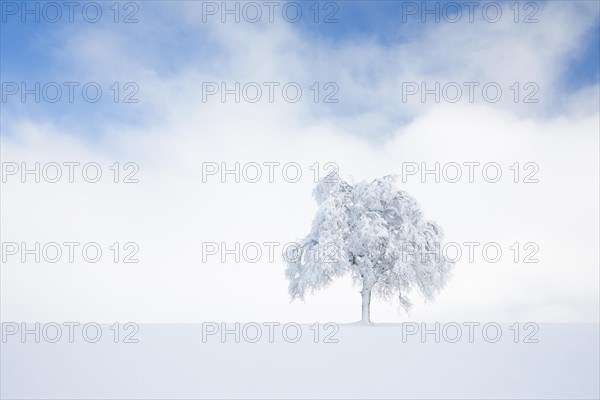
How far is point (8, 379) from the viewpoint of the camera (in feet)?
33.1

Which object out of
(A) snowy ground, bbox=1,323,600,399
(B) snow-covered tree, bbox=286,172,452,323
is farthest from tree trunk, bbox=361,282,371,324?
(A) snowy ground, bbox=1,323,600,399

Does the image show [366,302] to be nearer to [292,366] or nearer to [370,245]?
[370,245]

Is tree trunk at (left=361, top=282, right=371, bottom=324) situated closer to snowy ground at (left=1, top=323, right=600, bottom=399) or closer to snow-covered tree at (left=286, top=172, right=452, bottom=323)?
snow-covered tree at (left=286, top=172, right=452, bottom=323)

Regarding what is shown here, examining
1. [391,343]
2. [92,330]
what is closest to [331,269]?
[391,343]

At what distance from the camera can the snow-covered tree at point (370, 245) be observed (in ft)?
79.7

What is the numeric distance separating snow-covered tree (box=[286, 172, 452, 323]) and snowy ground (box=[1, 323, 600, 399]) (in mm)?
6584

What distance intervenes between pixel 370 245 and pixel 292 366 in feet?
44.7

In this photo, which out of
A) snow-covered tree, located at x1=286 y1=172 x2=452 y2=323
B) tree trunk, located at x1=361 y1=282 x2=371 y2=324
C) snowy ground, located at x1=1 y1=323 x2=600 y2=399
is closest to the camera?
snowy ground, located at x1=1 y1=323 x2=600 y2=399

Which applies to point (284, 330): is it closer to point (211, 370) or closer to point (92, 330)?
point (92, 330)

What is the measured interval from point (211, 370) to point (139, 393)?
237cm

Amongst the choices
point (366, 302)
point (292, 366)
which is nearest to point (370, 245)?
point (366, 302)

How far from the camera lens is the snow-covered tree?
24281 mm

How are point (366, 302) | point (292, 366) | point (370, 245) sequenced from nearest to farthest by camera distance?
1. point (292, 366)
2. point (370, 245)
3. point (366, 302)

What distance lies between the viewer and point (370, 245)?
79.9ft
